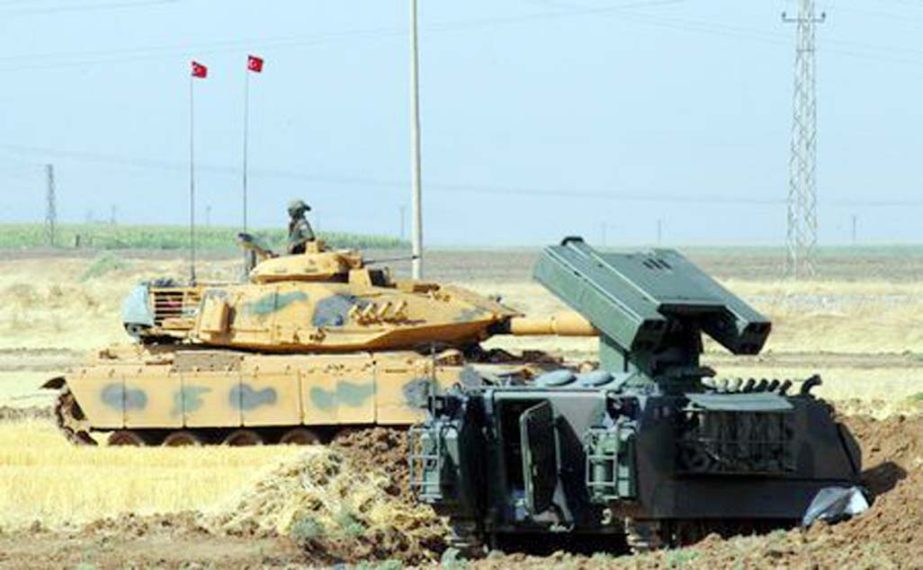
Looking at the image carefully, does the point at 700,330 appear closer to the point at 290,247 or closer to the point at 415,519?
the point at 415,519

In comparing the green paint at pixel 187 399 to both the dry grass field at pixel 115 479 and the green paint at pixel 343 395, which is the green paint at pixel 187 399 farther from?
the green paint at pixel 343 395

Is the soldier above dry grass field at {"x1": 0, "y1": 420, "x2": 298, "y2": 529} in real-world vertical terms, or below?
above

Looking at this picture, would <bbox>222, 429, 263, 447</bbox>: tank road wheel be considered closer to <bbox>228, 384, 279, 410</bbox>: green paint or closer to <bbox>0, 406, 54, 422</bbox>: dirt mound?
<bbox>228, 384, 279, 410</bbox>: green paint

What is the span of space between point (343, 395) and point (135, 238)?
391ft

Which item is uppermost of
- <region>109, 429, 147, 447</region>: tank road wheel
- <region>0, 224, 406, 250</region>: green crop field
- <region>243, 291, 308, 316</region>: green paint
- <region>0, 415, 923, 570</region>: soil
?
<region>243, 291, 308, 316</region>: green paint

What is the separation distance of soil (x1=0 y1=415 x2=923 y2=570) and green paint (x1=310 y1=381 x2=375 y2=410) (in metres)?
2.95

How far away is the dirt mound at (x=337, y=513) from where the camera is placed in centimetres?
2106

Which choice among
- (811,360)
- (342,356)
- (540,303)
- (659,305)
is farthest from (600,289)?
(540,303)

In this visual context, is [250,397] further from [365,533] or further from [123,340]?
[123,340]

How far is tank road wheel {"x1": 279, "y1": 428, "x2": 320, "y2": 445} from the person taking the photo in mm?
30297

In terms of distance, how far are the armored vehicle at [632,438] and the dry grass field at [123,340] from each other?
94.4 inches

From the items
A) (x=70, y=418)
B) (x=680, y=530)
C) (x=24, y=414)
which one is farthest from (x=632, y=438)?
(x=24, y=414)

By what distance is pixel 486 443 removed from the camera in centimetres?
2086

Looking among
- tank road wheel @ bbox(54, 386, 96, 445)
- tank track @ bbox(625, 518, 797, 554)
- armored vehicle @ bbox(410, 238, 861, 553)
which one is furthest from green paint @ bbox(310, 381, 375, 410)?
tank track @ bbox(625, 518, 797, 554)
